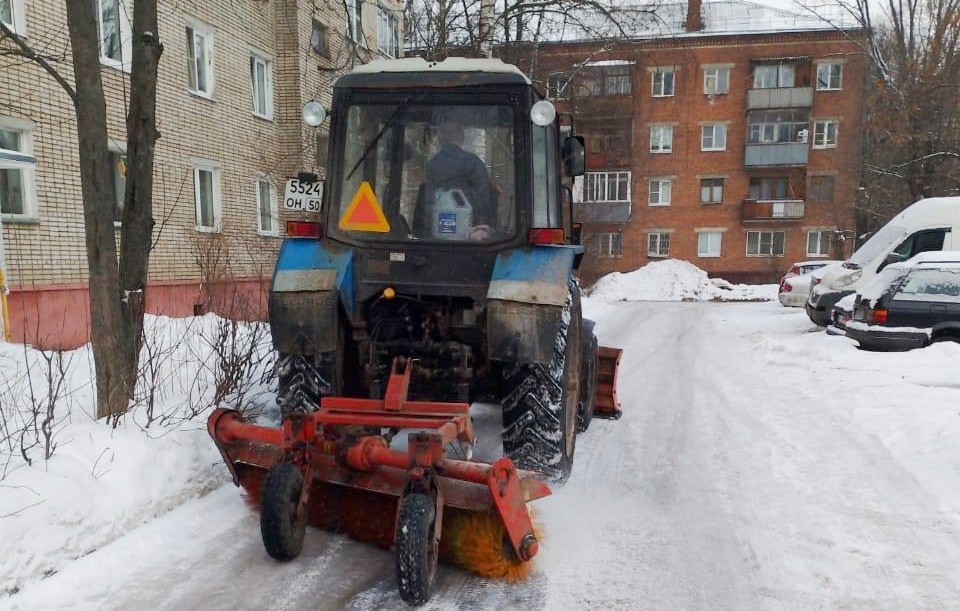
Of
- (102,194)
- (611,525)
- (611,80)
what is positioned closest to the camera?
(611,525)

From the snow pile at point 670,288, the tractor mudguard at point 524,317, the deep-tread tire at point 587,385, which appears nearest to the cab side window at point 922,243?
the deep-tread tire at point 587,385

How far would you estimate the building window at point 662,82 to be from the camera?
33406 millimetres

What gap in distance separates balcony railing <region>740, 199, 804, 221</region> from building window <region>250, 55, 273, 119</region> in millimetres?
24596

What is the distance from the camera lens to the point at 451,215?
4.21 m

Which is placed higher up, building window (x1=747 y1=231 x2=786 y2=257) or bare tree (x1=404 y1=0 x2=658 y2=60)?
bare tree (x1=404 y1=0 x2=658 y2=60)

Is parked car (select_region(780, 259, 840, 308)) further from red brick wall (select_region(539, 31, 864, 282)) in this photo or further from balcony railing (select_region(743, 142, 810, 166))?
balcony railing (select_region(743, 142, 810, 166))

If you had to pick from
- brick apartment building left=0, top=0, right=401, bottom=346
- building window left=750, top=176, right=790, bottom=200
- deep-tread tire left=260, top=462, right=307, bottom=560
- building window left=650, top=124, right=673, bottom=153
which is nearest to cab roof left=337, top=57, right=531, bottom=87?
brick apartment building left=0, top=0, right=401, bottom=346

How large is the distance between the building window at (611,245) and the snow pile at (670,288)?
5568 millimetres

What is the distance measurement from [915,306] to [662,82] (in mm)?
27471

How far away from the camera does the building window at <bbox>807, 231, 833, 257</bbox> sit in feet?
107

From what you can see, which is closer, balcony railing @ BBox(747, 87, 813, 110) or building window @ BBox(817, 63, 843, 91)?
balcony railing @ BBox(747, 87, 813, 110)

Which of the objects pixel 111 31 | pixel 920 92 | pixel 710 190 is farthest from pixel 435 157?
pixel 710 190

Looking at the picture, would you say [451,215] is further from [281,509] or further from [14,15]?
[14,15]

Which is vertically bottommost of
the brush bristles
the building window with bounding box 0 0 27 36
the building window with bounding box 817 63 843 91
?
the brush bristles
